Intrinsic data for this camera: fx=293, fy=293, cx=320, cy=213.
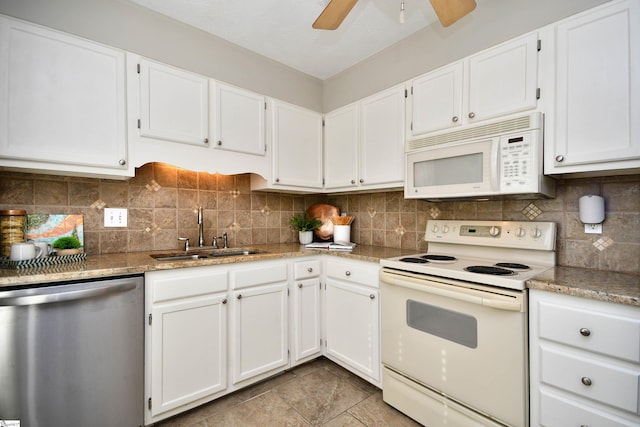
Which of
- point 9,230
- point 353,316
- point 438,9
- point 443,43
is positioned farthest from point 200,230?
point 443,43

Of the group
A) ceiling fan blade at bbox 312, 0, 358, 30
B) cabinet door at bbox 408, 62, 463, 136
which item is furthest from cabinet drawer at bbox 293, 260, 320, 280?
ceiling fan blade at bbox 312, 0, 358, 30

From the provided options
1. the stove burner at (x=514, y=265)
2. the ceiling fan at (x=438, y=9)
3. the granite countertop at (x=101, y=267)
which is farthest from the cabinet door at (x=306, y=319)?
the ceiling fan at (x=438, y=9)

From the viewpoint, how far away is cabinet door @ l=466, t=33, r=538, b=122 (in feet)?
5.03

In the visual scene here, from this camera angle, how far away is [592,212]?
4.97 ft

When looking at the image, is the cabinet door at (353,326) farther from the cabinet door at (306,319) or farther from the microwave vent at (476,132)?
the microwave vent at (476,132)

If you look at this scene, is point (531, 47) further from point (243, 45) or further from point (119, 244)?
point (119, 244)

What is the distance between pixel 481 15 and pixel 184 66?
2.01 metres

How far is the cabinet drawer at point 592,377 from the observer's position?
1.05 metres

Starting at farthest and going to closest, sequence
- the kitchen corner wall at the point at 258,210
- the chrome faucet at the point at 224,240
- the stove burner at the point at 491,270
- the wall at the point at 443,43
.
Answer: the chrome faucet at the point at 224,240 < the wall at the point at 443,43 < the kitchen corner wall at the point at 258,210 < the stove burner at the point at 491,270

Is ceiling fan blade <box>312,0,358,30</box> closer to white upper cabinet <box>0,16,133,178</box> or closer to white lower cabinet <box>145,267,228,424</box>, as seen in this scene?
white upper cabinet <box>0,16,133,178</box>

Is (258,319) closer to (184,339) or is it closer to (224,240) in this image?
(184,339)

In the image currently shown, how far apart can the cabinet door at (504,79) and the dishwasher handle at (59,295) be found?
7.12 ft

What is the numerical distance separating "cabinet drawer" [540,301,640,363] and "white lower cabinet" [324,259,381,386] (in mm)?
918

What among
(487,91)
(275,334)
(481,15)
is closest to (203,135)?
(275,334)
